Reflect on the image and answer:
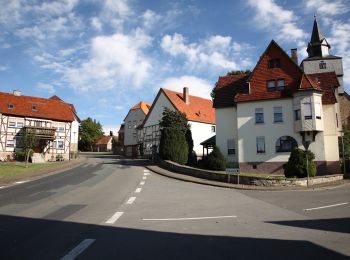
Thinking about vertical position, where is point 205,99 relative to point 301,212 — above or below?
above

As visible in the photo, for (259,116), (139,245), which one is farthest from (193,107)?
(139,245)

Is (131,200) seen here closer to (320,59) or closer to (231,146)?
(231,146)

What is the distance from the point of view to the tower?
219 ft

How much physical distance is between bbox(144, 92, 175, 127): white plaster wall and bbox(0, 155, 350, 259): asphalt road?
142 feet

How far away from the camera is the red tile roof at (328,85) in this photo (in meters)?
37.0

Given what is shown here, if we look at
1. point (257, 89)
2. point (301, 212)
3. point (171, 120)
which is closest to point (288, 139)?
point (257, 89)

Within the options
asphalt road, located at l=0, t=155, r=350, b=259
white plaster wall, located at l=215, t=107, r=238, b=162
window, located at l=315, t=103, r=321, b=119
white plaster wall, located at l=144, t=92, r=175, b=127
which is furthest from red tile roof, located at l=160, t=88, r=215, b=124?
asphalt road, located at l=0, t=155, r=350, b=259

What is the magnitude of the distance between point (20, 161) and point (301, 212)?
153 feet

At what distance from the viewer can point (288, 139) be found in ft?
116

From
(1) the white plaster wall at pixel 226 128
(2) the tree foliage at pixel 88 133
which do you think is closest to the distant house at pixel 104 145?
(2) the tree foliage at pixel 88 133

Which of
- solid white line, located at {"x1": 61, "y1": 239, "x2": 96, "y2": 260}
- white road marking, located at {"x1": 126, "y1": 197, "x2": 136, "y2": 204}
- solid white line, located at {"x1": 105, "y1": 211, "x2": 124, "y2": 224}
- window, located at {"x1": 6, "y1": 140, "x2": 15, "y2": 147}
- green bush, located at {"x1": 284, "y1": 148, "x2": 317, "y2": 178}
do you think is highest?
window, located at {"x1": 6, "y1": 140, "x2": 15, "y2": 147}

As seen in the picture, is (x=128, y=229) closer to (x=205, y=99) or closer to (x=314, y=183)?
(x=314, y=183)

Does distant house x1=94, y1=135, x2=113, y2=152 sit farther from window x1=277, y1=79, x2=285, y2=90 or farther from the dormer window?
window x1=277, y1=79, x2=285, y2=90

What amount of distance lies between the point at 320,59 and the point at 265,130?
37.9 metres
